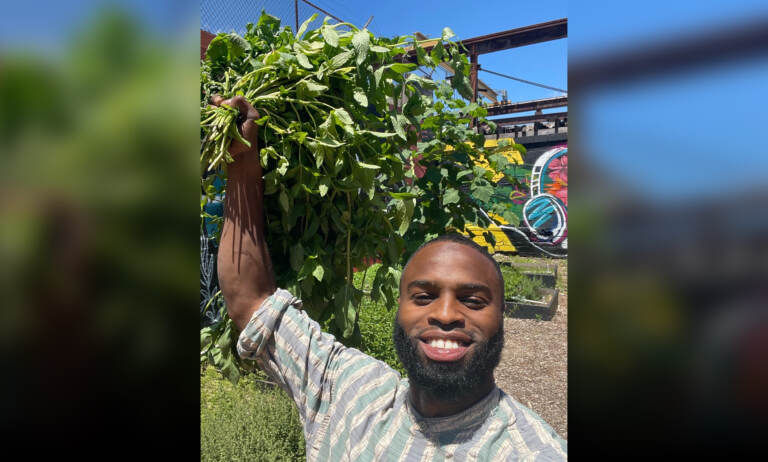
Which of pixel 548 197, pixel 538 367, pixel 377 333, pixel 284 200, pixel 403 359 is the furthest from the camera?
pixel 548 197

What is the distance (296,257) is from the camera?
62.3 inches

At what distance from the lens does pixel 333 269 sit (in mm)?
1749

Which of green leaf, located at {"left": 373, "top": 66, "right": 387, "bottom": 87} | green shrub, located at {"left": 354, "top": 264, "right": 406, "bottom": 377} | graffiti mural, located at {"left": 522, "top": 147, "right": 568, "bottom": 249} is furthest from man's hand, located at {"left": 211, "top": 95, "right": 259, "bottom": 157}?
graffiti mural, located at {"left": 522, "top": 147, "right": 568, "bottom": 249}

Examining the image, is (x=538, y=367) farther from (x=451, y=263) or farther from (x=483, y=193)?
(x=451, y=263)

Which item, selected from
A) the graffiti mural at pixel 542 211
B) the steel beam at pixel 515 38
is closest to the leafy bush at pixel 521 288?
the steel beam at pixel 515 38

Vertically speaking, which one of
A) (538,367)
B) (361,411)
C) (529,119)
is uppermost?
(529,119)

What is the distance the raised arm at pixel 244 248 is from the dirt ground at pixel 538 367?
3.41 metres

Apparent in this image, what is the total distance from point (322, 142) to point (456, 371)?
0.78 metres
